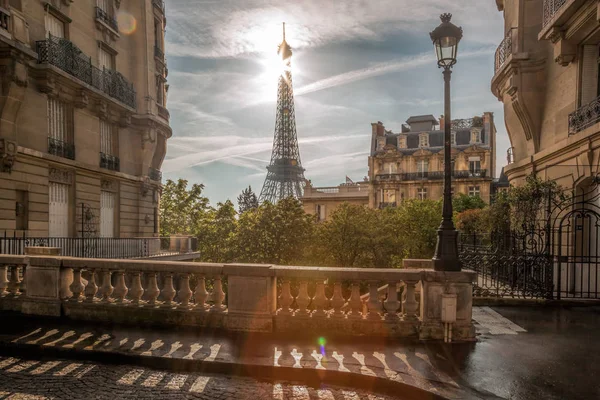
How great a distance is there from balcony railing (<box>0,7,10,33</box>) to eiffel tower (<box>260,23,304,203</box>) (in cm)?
7584

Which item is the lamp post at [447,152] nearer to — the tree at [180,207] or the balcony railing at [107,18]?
the balcony railing at [107,18]

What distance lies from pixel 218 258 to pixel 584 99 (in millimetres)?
25636

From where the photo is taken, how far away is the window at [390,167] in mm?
55375

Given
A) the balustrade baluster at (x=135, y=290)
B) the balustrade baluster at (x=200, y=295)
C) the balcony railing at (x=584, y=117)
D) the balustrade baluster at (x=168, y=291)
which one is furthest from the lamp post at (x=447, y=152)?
the balcony railing at (x=584, y=117)

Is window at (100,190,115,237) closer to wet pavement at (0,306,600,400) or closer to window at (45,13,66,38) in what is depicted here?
window at (45,13,66,38)

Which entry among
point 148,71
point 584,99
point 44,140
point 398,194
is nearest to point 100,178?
point 44,140

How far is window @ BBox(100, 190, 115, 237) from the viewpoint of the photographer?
22125mm

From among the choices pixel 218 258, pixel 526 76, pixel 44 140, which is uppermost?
pixel 526 76

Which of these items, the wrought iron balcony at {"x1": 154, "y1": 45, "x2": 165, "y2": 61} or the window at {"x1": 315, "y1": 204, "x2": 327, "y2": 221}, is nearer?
the wrought iron balcony at {"x1": 154, "y1": 45, "x2": 165, "y2": 61}

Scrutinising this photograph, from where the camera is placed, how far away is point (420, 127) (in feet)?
195

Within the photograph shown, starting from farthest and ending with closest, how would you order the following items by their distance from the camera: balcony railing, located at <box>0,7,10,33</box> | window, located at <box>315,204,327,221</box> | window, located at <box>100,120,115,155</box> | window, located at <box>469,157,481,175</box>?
window, located at <box>315,204,327,221</box> → window, located at <box>469,157,481,175</box> → window, located at <box>100,120,115,155</box> → balcony railing, located at <box>0,7,10,33</box>

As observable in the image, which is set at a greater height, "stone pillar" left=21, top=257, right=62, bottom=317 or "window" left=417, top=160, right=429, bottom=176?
"window" left=417, top=160, right=429, bottom=176

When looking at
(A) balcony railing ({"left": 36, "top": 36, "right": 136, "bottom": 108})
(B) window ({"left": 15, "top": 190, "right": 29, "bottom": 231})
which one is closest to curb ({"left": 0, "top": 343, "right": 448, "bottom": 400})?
(B) window ({"left": 15, "top": 190, "right": 29, "bottom": 231})

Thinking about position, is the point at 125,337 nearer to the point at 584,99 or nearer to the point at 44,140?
the point at 584,99
